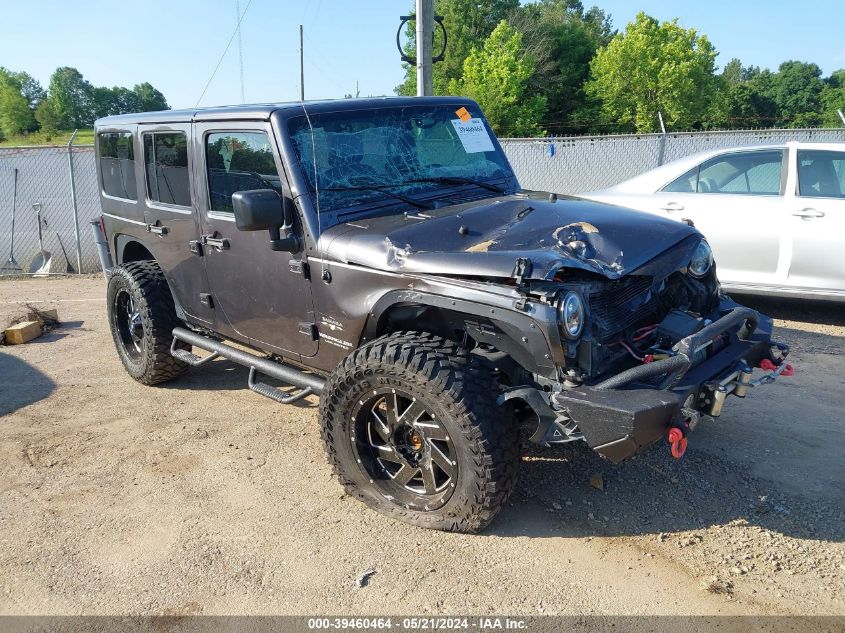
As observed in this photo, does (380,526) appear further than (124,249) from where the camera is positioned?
No

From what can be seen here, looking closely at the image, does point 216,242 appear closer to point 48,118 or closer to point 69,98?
point 48,118

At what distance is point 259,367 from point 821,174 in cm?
552

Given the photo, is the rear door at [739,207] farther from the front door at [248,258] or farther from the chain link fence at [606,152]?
the chain link fence at [606,152]

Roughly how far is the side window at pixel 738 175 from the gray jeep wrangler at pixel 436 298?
3203 mm

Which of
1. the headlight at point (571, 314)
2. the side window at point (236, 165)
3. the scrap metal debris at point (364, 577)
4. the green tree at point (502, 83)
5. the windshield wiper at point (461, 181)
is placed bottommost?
the scrap metal debris at point (364, 577)

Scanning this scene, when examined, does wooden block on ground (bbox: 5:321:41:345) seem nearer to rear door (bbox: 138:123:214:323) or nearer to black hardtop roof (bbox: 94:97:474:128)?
rear door (bbox: 138:123:214:323)

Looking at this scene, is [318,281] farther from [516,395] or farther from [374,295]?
[516,395]

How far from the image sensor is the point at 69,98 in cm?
7612

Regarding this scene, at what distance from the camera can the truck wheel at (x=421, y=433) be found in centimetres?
302

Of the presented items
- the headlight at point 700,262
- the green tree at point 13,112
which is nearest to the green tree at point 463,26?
the green tree at point 13,112

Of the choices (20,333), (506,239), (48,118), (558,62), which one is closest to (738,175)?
(506,239)

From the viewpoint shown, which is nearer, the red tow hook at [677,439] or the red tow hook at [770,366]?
the red tow hook at [677,439]

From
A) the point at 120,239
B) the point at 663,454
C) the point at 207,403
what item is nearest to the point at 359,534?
the point at 663,454

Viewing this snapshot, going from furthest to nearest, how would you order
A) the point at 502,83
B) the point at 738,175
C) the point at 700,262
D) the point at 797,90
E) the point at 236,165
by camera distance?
1. the point at 797,90
2. the point at 502,83
3. the point at 738,175
4. the point at 236,165
5. the point at 700,262
